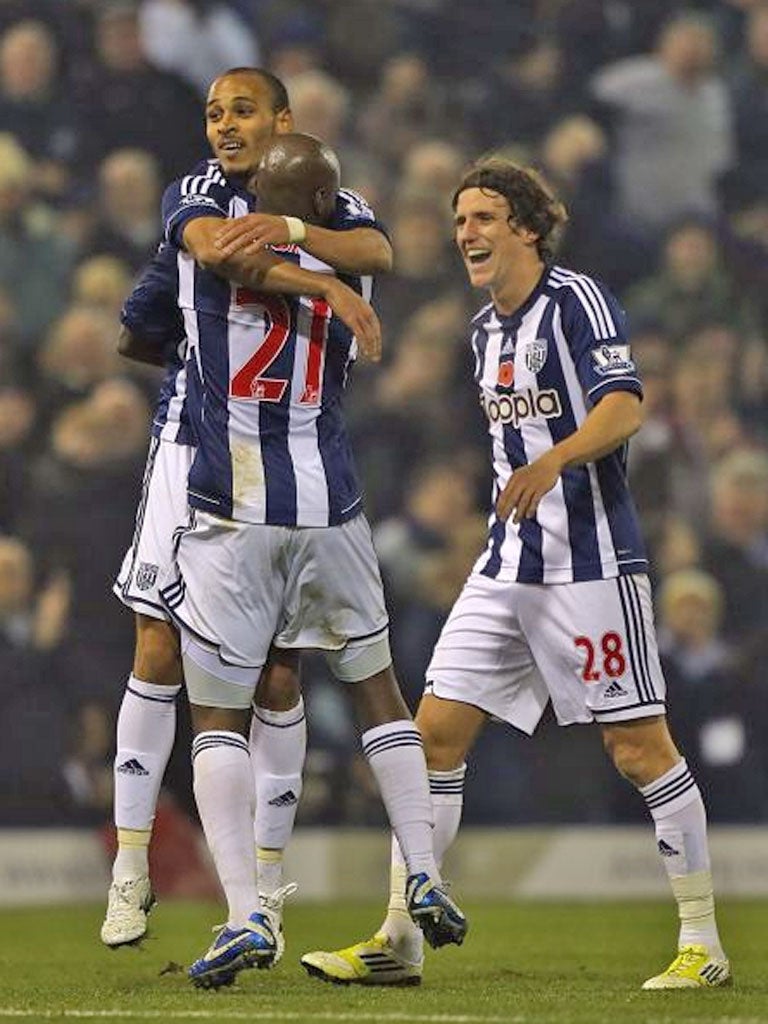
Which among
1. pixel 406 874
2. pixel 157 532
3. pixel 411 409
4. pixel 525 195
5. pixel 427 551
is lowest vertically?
pixel 406 874

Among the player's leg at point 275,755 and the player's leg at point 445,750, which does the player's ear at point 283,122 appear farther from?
Result: the player's leg at point 445,750

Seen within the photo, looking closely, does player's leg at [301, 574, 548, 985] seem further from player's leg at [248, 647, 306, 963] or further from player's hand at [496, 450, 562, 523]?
player's hand at [496, 450, 562, 523]

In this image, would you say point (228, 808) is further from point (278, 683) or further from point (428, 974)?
point (428, 974)

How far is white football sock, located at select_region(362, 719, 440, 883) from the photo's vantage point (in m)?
5.53

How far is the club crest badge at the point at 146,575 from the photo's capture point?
19.5 ft

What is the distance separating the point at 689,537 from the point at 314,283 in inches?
265

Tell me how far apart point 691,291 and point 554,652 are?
6.66m

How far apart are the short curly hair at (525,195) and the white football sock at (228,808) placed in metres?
1.66

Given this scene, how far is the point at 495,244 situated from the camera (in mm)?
6027

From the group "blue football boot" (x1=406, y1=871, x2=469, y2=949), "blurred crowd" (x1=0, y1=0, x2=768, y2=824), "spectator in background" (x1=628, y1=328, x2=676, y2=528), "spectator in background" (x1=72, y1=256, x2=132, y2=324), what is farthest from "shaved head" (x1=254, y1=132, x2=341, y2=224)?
"spectator in background" (x1=628, y1=328, x2=676, y2=528)

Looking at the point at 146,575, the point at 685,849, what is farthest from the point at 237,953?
the point at 685,849

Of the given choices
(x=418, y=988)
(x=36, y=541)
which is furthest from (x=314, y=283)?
(x=36, y=541)

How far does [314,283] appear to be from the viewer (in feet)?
17.4

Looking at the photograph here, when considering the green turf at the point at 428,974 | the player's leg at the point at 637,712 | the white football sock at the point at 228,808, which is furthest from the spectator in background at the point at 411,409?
the white football sock at the point at 228,808
